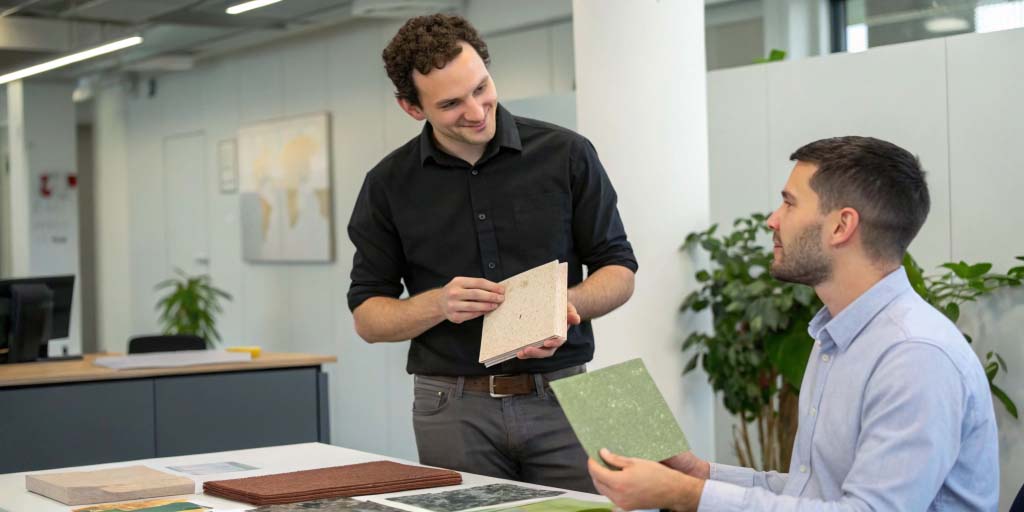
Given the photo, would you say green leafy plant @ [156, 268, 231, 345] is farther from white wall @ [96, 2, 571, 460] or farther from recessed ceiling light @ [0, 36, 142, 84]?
recessed ceiling light @ [0, 36, 142, 84]

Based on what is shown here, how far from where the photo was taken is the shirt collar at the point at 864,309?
1945 mm

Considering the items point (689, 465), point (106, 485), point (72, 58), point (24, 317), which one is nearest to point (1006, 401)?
point (689, 465)

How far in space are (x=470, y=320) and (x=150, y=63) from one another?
27.4 ft

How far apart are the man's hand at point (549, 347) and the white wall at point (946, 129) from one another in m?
2.61

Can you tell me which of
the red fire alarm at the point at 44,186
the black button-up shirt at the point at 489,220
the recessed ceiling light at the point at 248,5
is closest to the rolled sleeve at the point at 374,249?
the black button-up shirt at the point at 489,220

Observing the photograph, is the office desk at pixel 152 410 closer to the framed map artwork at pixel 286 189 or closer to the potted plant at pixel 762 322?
the potted plant at pixel 762 322

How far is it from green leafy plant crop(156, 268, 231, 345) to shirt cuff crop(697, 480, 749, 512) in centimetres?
830

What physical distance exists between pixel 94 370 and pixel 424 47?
10.2 feet

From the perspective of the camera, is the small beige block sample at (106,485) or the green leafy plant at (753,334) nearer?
the small beige block sample at (106,485)

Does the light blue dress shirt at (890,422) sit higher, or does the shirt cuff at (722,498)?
the light blue dress shirt at (890,422)

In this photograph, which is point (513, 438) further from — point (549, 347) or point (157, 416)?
point (157, 416)

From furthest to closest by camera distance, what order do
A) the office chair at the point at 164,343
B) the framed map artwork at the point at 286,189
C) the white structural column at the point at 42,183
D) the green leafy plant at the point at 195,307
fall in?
the white structural column at the point at 42,183 → the green leafy plant at the point at 195,307 → the framed map artwork at the point at 286,189 → the office chair at the point at 164,343

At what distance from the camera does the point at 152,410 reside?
5.11 metres

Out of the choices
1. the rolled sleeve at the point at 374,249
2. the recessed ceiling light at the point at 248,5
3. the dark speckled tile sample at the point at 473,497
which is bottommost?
the dark speckled tile sample at the point at 473,497
